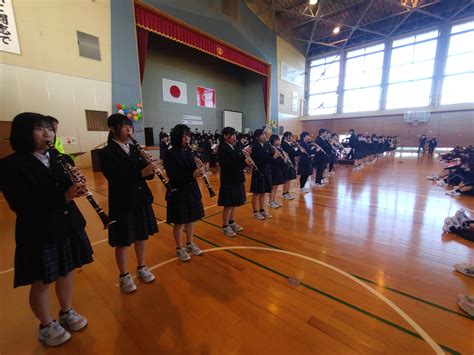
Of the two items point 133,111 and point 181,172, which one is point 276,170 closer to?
point 181,172

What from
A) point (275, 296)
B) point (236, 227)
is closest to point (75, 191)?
point (275, 296)

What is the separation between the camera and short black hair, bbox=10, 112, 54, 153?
1346 millimetres

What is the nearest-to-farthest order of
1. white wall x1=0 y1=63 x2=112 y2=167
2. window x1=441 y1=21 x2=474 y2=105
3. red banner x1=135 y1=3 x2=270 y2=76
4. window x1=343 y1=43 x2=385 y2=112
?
white wall x1=0 y1=63 x2=112 y2=167, red banner x1=135 y1=3 x2=270 y2=76, window x1=441 y1=21 x2=474 y2=105, window x1=343 y1=43 x2=385 y2=112

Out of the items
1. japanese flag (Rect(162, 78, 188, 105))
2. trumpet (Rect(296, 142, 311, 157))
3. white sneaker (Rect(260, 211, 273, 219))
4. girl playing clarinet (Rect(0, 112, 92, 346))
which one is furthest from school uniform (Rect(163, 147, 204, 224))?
japanese flag (Rect(162, 78, 188, 105))

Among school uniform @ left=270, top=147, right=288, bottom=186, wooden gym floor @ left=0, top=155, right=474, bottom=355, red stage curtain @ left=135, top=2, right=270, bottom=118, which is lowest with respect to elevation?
wooden gym floor @ left=0, top=155, right=474, bottom=355

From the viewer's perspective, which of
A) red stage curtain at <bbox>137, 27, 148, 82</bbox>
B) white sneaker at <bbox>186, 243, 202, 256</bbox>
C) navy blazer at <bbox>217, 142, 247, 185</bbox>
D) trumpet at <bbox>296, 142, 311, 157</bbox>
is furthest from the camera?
red stage curtain at <bbox>137, 27, 148, 82</bbox>

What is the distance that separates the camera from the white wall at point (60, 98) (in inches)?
Answer: 278

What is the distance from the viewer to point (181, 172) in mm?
2430

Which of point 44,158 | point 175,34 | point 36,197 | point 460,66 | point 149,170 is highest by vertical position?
point 460,66

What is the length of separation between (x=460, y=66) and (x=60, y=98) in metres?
24.9

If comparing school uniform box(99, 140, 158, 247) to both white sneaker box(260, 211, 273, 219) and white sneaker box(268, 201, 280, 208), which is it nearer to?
white sneaker box(260, 211, 273, 219)

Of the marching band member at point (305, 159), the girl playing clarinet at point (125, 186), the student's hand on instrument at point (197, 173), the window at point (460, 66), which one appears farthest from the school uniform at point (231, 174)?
the window at point (460, 66)

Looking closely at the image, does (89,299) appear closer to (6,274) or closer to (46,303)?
(46,303)

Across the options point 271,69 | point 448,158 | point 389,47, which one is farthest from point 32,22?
point 389,47
